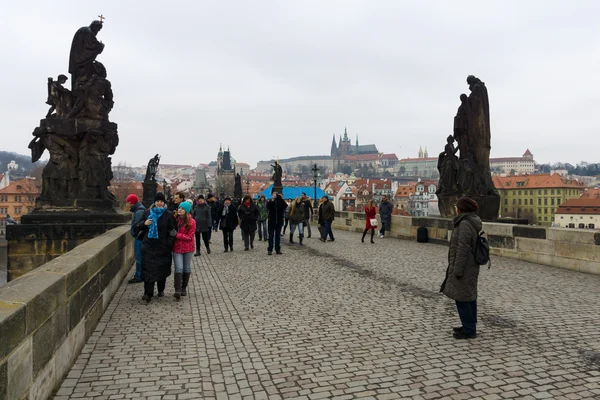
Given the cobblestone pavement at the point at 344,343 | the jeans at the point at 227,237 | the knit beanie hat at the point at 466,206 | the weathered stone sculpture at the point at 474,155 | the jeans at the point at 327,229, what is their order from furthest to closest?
1. the jeans at the point at 327,229
2. the jeans at the point at 227,237
3. the weathered stone sculpture at the point at 474,155
4. the knit beanie hat at the point at 466,206
5. the cobblestone pavement at the point at 344,343

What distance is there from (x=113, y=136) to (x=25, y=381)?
32.8 feet

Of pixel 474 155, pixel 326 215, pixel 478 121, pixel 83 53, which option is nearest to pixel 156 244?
pixel 83 53

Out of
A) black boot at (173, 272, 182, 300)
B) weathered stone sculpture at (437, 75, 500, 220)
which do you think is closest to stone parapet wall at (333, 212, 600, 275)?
weathered stone sculpture at (437, 75, 500, 220)

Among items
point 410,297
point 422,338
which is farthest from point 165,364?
point 410,297

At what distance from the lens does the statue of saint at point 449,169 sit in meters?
13.2

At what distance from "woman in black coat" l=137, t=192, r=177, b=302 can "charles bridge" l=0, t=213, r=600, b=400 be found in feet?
1.34

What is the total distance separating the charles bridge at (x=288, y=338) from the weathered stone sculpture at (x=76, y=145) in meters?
4.20

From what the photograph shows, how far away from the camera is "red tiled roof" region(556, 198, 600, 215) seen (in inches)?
2427

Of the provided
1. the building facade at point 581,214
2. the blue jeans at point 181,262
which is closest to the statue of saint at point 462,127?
the blue jeans at point 181,262

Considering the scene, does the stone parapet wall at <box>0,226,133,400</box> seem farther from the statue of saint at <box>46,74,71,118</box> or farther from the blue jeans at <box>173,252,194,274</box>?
the statue of saint at <box>46,74,71,118</box>

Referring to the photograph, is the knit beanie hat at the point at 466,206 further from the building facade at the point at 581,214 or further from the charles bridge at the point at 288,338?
the building facade at the point at 581,214

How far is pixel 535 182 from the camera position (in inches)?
3477

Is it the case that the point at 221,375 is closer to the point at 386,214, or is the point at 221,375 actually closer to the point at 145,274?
the point at 145,274

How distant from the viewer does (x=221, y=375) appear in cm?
374
